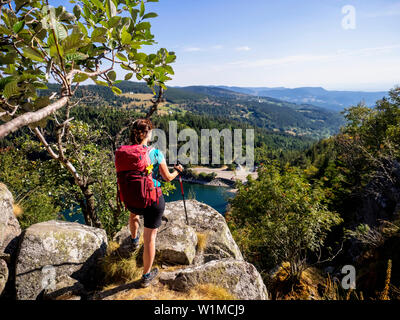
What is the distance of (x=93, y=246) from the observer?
446cm

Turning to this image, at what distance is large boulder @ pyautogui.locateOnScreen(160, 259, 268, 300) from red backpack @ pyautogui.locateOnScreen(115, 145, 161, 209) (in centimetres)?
164

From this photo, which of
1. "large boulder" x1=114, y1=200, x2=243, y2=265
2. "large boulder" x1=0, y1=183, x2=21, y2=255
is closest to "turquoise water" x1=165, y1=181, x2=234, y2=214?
"large boulder" x1=114, y1=200, x2=243, y2=265

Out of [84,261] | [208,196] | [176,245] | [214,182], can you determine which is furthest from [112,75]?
[214,182]

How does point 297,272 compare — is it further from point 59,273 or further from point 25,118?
point 25,118

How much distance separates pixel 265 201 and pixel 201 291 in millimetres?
7378

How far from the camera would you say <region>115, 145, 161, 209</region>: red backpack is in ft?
9.48

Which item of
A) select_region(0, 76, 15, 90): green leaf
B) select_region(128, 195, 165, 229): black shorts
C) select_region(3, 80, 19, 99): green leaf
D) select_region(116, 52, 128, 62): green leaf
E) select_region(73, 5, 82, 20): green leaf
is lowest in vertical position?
select_region(128, 195, 165, 229): black shorts

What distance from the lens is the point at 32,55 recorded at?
3.97 feet

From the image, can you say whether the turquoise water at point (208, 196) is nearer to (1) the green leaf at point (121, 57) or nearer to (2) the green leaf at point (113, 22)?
(1) the green leaf at point (121, 57)

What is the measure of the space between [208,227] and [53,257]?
3431 millimetres

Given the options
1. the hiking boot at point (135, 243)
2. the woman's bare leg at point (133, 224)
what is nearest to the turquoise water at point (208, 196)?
the hiking boot at point (135, 243)

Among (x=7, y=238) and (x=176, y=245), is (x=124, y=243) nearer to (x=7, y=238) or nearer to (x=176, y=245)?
(x=176, y=245)

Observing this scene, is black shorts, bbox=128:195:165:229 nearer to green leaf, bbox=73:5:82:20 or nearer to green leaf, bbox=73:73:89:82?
green leaf, bbox=73:73:89:82
